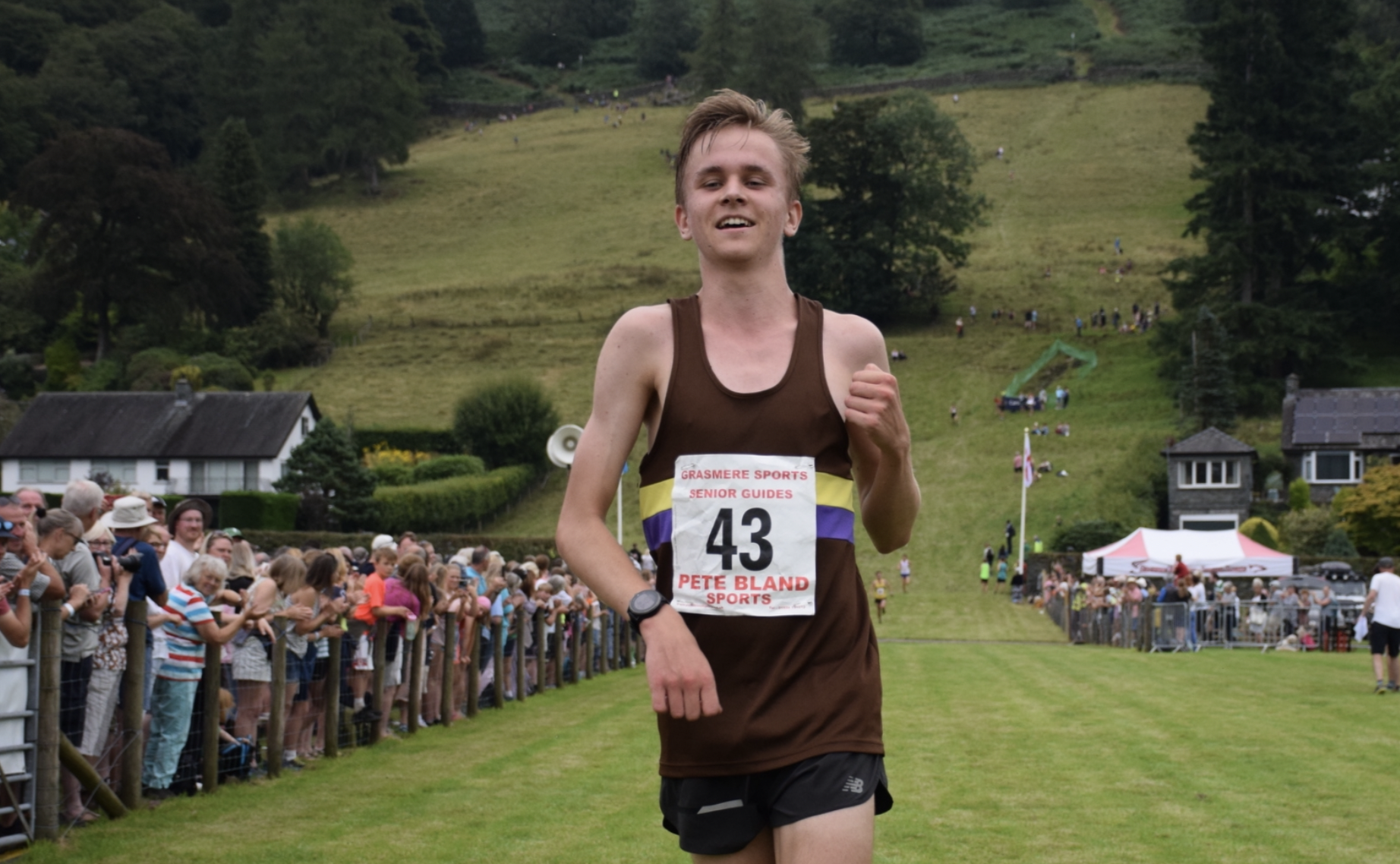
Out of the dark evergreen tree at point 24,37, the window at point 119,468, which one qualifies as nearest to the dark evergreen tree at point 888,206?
the window at point 119,468

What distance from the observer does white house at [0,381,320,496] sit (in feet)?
230

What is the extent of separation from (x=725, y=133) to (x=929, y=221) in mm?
98177

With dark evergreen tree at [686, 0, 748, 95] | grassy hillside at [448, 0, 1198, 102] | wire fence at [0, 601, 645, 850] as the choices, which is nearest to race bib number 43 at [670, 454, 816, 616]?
wire fence at [0, 601, 645, 850]

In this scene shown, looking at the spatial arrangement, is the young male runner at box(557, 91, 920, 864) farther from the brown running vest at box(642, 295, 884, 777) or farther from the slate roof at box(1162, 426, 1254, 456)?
the slate roof at box(1162, 426, 1254, 456)

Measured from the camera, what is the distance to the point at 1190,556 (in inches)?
1732

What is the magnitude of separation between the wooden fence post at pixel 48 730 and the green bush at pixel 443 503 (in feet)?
181

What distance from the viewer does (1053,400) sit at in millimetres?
80438

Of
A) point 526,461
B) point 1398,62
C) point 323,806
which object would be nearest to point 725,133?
point 323,806

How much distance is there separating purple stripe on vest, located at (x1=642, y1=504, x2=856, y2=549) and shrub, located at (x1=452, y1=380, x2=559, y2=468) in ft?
233

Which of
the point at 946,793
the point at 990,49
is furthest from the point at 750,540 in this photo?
the point at 990,49

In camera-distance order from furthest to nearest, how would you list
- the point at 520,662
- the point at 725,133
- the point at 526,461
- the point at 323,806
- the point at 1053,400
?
the point at 1053,400 < the point at 526,461 < the point at 520,662 < the point at 323,806 < the point at 725,133

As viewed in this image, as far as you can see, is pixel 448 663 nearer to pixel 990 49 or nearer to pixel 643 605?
pixel 643 605

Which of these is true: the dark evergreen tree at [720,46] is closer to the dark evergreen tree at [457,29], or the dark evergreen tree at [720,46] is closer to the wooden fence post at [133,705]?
the dark evergreen tree at [457,29]

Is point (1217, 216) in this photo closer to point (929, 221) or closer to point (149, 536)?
point (929, 221)
